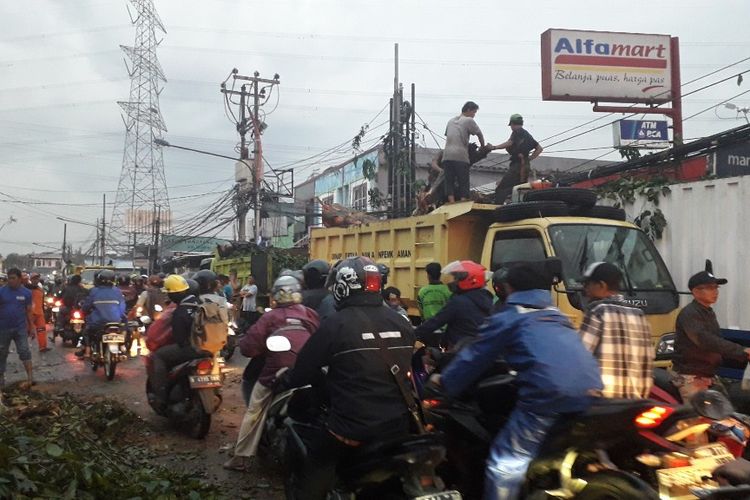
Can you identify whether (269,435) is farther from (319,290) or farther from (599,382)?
(599,382)

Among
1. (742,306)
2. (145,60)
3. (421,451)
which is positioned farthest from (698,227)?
(145,60)

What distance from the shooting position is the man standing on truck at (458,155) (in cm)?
1027

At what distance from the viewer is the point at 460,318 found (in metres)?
6.18

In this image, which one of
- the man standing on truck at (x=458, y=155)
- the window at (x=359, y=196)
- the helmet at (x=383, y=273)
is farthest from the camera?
the window at (x=359, y=196)

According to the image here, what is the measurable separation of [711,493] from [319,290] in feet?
15.5

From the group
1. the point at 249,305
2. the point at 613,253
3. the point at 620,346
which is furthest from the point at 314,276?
the point at 249,305

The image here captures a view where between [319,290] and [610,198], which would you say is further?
[610,198]

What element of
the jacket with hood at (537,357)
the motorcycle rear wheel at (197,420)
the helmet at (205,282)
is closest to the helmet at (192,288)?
the helmet at (205,282)

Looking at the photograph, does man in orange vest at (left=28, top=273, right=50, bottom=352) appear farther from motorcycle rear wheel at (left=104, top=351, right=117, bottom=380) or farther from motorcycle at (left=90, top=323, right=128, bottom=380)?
motorcycle rear wheel at (left=104, top=351, right=117, bottom=380)

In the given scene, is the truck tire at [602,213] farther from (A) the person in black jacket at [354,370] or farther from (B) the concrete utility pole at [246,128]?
(B) the concrete utility pole at [246,128]

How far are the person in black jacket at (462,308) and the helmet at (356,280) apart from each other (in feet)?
7.03

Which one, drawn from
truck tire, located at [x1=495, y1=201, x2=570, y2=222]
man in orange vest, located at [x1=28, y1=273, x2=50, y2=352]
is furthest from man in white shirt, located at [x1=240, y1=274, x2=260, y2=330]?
truck tire, located at [x1=495, y1=201, x2=570, y2=222]

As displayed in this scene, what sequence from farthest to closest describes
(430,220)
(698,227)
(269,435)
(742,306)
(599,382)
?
(430,220)
(698,227)
(742,306)
(269,435)
(599,382)

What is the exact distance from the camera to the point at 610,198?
934cm
